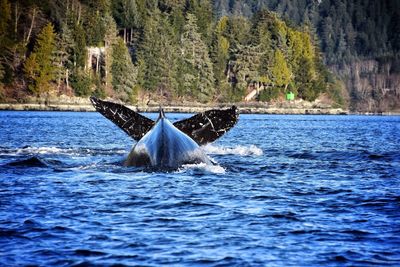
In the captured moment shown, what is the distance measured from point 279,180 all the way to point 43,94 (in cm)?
10317

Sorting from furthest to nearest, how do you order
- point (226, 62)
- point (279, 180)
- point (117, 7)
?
point (226, 62) < point (117, 7) < point (279, 180)

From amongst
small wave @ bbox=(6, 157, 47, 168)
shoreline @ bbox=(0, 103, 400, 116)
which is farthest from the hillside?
small wave @ bbox=(6, 157, 47, 168)

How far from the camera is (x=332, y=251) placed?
13023 mm

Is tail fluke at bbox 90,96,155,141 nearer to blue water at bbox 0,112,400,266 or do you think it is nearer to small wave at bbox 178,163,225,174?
blue water at bbox 0,112,400,266

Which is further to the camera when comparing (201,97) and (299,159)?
(201,97)

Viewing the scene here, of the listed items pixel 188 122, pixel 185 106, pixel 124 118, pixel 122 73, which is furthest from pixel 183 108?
pixel 124 118

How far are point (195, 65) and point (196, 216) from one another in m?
146

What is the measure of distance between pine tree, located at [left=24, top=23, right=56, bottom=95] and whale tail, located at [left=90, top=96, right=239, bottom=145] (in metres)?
92.4

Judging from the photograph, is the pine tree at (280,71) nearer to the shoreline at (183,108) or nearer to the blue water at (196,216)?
the shoreline at (183,108)

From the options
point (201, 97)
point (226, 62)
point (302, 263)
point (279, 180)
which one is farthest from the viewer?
point (226, 62)

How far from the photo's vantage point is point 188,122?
30078 millimetres

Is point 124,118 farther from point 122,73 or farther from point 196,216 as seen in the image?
point 122,73

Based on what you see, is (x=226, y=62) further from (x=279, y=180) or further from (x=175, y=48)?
(x=279, y=180)

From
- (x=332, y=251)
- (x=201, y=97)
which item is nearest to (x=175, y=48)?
(x=201, y=97)
